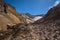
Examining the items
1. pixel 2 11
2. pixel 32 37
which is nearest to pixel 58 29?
pixel 32 37

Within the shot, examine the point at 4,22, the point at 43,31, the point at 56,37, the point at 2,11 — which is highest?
the point at 2,11

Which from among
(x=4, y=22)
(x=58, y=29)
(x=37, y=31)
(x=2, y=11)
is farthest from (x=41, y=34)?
(x=2, y=11)

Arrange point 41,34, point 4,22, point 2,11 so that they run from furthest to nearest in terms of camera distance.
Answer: point 2,11 < point 4,22 < point 41,34

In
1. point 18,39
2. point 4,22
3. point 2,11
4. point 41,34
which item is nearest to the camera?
point 18,39

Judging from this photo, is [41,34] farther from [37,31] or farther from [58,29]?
[58,29]

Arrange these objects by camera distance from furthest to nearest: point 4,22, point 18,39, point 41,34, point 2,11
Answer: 1. point 2,11
2. point 4,22
3. point 41,34
4. point 18,39

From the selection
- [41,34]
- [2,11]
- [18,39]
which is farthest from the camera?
[2,11]

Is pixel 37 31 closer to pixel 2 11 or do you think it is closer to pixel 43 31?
pixel 43 31

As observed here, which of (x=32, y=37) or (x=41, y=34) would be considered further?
(x=41, y=34)

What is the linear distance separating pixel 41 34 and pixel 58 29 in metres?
2.30

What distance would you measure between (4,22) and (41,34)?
1003 inches

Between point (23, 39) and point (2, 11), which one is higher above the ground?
point (2, 11)

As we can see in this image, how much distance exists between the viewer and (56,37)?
1686 cm

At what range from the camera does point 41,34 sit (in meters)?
17.8
